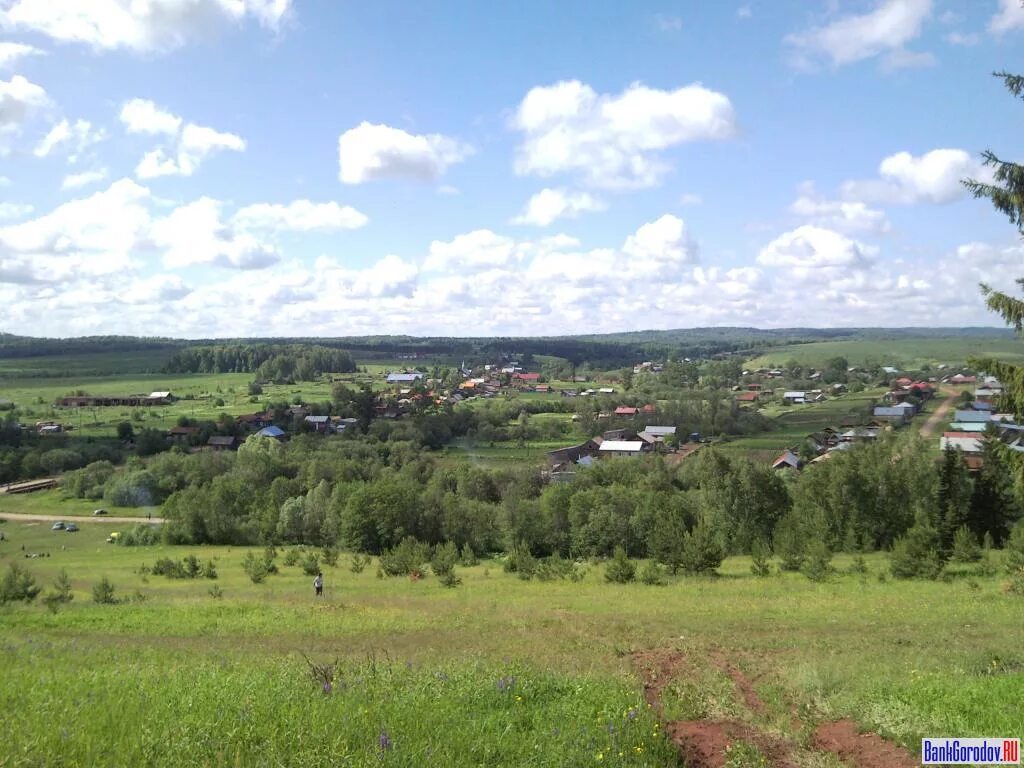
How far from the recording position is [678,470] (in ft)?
253

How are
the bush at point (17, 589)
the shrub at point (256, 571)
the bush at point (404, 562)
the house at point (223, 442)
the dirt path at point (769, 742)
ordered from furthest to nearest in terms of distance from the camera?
the house at point (223, 442) < the bush at point (404, 562) < the shrub at point (256, 571) < the bush at point (17, 589) < the dirt path at point (769, 742)

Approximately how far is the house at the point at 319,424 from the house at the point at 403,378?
5479 cm

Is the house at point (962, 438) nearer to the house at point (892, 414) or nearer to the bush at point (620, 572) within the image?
the house at point (892, 414)

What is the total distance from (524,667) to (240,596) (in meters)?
22.5

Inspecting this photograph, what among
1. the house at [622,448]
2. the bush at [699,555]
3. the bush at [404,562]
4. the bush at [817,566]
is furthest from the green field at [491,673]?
the house at [622,448]

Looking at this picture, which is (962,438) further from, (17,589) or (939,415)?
(17,589)

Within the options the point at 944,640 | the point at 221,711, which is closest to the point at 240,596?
the point at 221,711

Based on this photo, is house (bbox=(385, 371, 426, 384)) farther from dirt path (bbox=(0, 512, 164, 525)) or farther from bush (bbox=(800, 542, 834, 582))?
bush (bbox=(800, 542, 834, 582))

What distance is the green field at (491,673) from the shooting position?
713cm

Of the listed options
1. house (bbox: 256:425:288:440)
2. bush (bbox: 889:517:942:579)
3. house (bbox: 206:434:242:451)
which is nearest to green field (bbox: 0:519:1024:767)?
bush (bbox: 889:517:942:579)

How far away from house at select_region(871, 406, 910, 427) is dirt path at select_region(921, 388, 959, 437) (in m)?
3.37

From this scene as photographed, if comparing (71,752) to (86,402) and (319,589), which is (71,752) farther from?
(86,402)

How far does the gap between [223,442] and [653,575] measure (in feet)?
297

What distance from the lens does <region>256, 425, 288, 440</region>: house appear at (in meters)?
104
